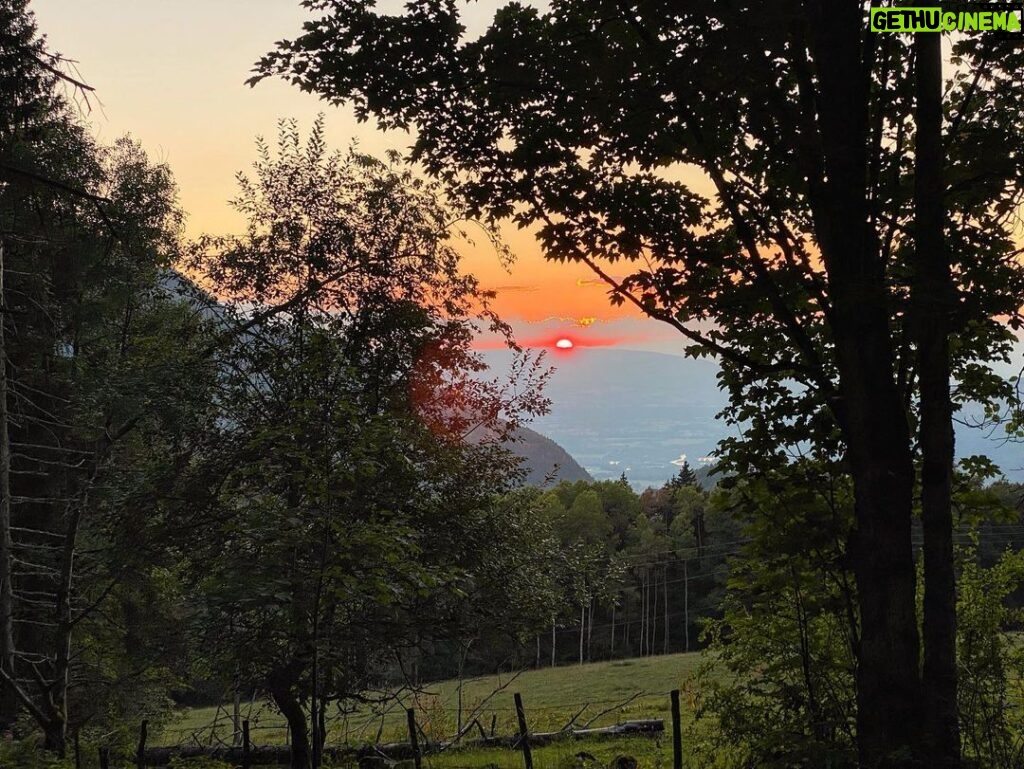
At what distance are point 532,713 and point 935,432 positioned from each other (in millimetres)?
26654

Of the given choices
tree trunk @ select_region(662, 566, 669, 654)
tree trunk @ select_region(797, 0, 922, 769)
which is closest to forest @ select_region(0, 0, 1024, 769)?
tree trunk @ select_region(797, 0, 922, 769)

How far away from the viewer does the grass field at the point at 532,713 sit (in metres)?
15.2

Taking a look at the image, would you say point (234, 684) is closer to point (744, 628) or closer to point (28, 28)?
point (744, 628)

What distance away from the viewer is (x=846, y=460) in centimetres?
674

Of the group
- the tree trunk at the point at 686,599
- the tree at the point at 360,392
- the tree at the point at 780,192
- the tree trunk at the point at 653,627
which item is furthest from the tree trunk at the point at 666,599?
the tree at the point at 780,192

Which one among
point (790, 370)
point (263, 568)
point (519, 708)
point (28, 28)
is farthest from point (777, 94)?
point (28, 28)

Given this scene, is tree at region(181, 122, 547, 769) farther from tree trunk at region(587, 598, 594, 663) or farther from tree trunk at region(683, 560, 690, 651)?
tree trunk at region(683, 560, 690, 651)

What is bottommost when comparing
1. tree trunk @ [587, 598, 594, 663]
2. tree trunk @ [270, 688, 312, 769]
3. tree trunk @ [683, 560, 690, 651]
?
tree trunk @ [587, 598, 594, 663]

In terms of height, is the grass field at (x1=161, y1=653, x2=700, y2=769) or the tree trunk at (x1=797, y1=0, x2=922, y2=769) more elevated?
the tree trunk at (x1=797, y1=0, x2=922, y2=769)

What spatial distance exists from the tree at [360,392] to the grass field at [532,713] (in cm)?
125

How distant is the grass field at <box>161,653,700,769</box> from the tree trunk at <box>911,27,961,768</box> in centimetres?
558

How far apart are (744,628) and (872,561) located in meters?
1.69

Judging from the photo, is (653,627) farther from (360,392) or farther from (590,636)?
(360,392)

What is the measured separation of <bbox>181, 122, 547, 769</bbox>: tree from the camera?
1059 cm
